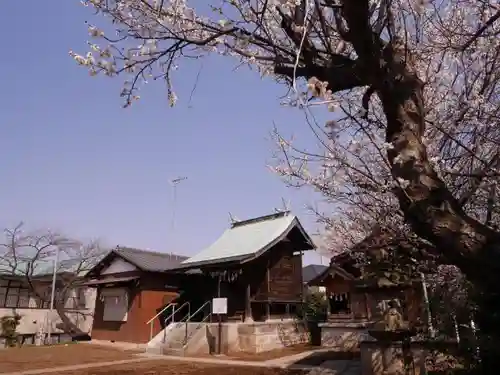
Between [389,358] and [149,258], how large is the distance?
17.0 meters

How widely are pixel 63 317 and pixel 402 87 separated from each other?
26930mm

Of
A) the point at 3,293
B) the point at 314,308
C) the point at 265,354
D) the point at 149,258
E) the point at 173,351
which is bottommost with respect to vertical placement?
the point at 265,354

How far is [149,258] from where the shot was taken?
73.9 feet

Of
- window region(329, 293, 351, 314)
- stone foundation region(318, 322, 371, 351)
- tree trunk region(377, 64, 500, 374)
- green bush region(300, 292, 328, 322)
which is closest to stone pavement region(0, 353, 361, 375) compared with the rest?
stone foundation region(318, 322, 371, 351)

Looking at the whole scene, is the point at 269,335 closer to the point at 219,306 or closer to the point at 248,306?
the point at 248,306

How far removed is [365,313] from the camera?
16438mm

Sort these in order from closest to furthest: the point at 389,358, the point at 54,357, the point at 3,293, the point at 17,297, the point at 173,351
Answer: the point at 389,358 → the point at 54,357 → the point at 173,351 → the point at 3,293 → the point at 17,297

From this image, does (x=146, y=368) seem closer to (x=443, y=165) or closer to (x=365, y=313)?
(x=365, y=313)

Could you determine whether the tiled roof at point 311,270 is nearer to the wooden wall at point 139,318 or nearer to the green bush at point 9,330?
the wooden wall at point 139,318

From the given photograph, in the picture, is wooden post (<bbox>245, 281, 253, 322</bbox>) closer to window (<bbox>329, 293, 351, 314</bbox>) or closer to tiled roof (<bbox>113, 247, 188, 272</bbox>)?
window (<bbox>329, 293, 351, 314</bbox>)

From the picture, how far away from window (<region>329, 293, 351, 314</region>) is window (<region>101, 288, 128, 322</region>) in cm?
1029

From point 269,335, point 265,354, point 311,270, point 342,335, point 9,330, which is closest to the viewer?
point 265,354

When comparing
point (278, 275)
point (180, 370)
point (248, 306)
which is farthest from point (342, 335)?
point (180, 370)

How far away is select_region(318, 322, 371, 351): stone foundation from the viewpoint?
50.4 feet
